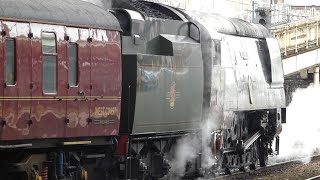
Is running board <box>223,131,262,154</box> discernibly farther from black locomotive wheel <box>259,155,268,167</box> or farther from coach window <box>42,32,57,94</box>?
coach window <box>42,32,57,94</box>

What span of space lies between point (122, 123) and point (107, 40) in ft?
4.55

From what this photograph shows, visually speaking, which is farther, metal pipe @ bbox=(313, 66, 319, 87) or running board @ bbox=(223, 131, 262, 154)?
metal pipe @ bbox=(313, 66, 319, 87)

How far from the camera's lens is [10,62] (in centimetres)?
866

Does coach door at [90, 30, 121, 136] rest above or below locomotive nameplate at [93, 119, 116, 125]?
above

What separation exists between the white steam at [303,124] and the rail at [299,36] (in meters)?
2.71

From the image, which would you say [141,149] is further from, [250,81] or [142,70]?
[250,81]

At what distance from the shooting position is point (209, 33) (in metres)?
13.1

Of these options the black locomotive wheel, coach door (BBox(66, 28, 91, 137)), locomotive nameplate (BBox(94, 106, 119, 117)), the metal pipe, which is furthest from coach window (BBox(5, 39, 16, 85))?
the metal pipe

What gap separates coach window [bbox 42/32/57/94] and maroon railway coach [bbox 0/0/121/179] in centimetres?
1

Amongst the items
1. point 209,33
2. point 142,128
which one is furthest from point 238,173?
point 142,128

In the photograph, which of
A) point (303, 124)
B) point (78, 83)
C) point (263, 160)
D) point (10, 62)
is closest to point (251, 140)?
point (263, 160)

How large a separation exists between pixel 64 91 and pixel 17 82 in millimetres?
895

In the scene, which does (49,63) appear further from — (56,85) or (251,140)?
(251,140)

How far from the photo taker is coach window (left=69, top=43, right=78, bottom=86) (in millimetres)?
9633
